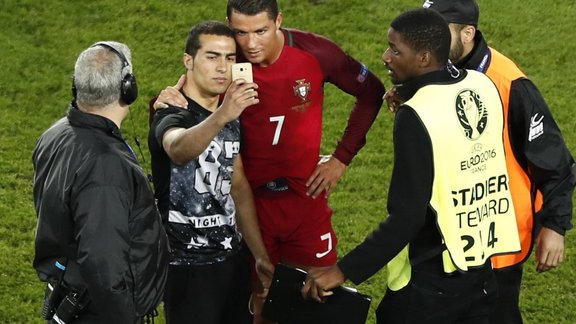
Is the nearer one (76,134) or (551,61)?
(76,134)

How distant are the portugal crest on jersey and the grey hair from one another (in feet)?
4.81

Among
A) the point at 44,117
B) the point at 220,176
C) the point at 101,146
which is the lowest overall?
the point at 44,117

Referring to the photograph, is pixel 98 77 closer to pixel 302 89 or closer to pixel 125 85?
pixel 125 85

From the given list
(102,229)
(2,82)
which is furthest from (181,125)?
(2,82)

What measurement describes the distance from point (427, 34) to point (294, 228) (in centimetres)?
179

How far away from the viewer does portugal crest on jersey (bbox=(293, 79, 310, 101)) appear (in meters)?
5.86

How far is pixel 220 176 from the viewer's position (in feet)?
17.4

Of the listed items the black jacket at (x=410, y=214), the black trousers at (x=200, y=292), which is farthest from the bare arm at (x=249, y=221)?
the black jacket at (x=410, y=214)

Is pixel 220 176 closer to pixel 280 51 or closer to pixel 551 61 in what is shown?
pixel 280 51

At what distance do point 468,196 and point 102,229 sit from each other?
1613 mm

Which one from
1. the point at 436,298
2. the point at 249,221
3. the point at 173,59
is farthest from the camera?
the point at 173,59

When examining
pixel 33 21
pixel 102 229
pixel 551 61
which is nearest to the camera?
pixel 102 229

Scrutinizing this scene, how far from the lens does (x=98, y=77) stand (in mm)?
4508

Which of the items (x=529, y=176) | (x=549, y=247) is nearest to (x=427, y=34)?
(x=529, y=176)
